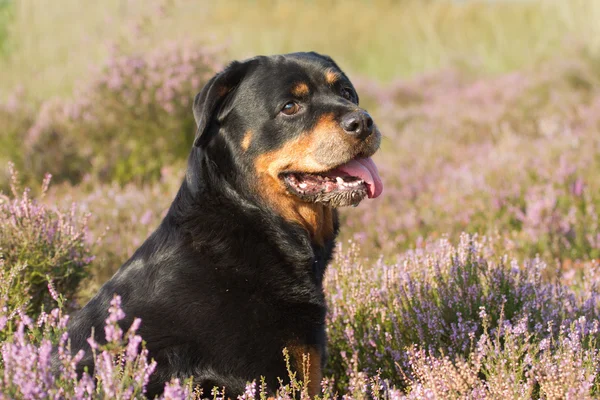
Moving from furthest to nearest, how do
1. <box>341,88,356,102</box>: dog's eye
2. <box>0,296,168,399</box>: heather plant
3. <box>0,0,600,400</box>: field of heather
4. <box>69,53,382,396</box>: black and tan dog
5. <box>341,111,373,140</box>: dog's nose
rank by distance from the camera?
<box>341,88,356,102</box>: dog's eye, <box>341,111,373,140</box>: dog's nose, <box>0,0,600,400</box>: field of heather, <box>69,53,382,396</box>: black and tan dog, <box>0,296,168,399</box>: heather plant

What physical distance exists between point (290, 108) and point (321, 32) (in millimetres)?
15698

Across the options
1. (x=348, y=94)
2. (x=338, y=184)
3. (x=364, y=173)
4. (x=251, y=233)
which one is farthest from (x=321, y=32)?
(x=251, y=233)

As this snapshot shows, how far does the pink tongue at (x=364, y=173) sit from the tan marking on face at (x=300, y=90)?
379mm

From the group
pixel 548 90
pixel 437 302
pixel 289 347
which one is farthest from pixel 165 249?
pixel 548 90

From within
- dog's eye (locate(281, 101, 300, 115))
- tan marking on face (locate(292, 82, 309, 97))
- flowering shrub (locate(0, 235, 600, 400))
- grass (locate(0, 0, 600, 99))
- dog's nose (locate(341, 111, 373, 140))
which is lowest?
flowering shrub (locate(0, 235, 600, 400))

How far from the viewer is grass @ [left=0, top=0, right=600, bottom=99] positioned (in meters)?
10.1

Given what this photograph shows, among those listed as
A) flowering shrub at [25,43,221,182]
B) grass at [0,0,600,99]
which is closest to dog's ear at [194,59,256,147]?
flowering shrub at [25,43,221,182]

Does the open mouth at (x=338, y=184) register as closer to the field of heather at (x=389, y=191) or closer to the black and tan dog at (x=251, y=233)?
the black and tan dog at (x=251, y=233)

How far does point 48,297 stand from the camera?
360cm

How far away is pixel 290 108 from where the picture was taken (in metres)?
3.03

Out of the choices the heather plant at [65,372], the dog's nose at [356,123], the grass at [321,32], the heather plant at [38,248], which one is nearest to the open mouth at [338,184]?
the dog's nose at [356,123]

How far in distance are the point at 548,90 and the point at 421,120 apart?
2.06 meters

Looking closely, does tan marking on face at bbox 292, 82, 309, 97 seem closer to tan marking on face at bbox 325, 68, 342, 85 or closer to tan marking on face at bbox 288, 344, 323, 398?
tan marking on face at bbox 325, 68, 342, 85

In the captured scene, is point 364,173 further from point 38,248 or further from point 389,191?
point 389,191
